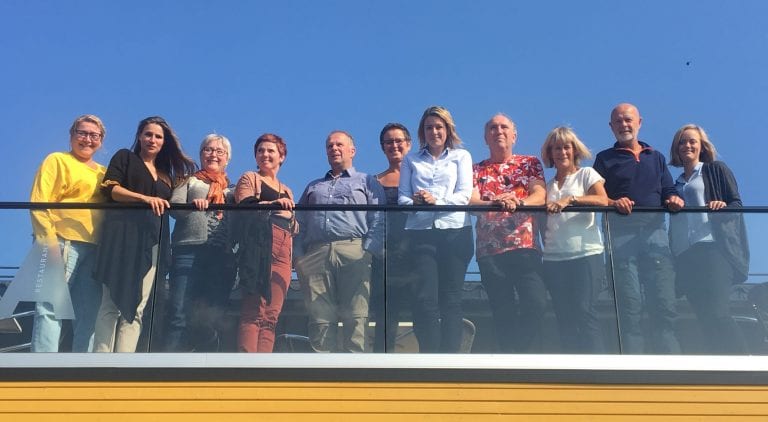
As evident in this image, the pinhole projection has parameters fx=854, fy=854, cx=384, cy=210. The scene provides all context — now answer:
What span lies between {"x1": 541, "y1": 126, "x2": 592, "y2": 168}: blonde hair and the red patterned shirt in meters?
0.13

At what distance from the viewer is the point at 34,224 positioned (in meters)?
5.63

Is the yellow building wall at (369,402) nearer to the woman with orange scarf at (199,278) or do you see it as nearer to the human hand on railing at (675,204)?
the woman with orange scarf at (199,278)

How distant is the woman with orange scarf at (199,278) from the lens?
545 centimetres

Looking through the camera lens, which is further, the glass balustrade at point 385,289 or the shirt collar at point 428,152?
the shirt collar at point 428,152

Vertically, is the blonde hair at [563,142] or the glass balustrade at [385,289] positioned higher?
the blonde hair at [563,142]

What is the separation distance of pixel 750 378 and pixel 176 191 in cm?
395

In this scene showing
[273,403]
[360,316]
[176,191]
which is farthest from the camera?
[176,191]

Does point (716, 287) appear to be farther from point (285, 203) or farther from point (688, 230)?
point (285, 203)

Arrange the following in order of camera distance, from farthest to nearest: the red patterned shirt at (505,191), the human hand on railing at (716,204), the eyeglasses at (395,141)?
1. the eyeglasses at (395,141)
2. the human hand on railing at (716,204)
3. the red patterned shirt at (505,191)

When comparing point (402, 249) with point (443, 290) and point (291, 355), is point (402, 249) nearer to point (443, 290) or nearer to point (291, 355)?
point (443, 290)

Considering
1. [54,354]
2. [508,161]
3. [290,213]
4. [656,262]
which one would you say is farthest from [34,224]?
[656,262]

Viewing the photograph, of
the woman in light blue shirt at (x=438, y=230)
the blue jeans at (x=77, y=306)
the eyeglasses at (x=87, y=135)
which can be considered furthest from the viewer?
the eyeglasses at (x=87, y=135)

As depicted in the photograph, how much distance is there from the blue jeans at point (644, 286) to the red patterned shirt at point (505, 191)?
1.92ft

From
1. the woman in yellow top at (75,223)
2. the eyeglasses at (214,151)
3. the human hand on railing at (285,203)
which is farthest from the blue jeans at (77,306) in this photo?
the human hand on railing at (285,203)
